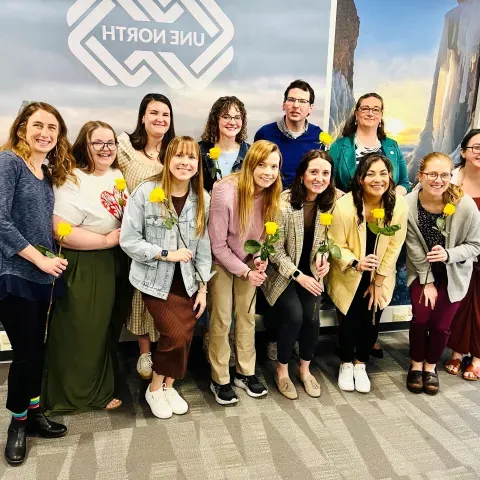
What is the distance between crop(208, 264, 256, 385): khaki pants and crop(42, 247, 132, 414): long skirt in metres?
0.50

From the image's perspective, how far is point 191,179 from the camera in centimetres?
245

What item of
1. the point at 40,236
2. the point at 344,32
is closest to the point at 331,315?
the point at 344,32

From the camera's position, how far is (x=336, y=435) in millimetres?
2479

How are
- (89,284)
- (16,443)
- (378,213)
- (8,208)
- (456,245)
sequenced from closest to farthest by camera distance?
(8,208) < (16,443) < (89,284) < (378,213) < (456,245)

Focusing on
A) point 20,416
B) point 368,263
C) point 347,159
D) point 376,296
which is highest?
point 347,159

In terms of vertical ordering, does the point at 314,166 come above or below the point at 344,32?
below

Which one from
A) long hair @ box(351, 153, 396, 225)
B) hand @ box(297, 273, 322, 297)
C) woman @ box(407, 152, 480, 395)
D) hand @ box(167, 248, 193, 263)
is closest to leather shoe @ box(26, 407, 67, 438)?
hand @ box(167, 248, 193, 263)

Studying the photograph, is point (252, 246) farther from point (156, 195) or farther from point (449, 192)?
point (449, 192)

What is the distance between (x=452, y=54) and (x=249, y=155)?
2190 mm

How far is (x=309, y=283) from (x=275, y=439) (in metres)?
0.82

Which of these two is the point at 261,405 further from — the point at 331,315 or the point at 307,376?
the point at 331,315

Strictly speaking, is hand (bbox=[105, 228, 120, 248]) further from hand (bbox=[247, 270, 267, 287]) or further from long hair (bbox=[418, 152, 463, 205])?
long hair (bbox=[418, 152, 463, 205])

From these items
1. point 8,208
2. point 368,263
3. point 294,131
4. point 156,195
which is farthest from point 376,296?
point 8,208

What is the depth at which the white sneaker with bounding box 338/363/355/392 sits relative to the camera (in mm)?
2918
